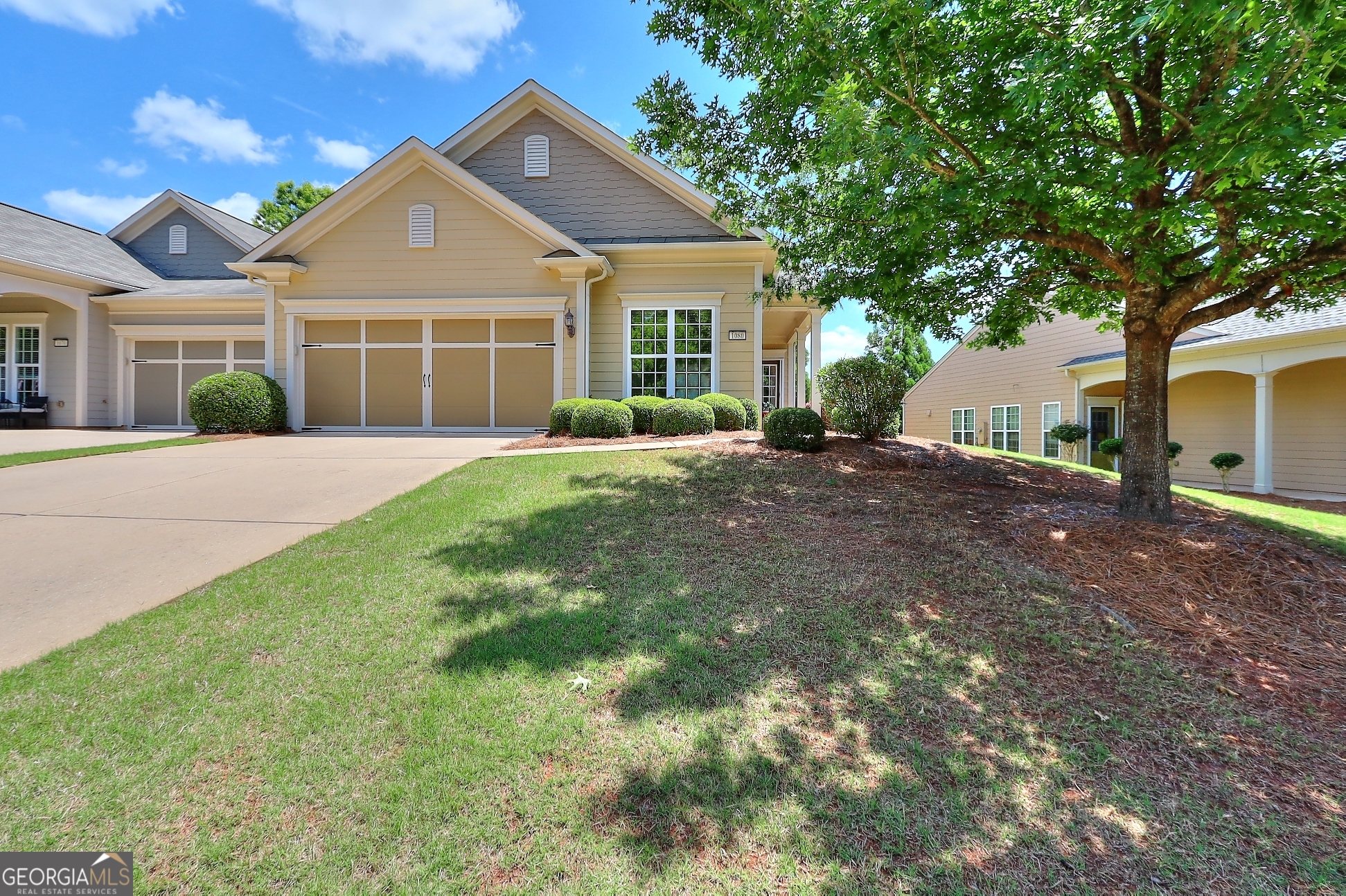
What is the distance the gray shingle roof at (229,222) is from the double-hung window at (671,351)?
42.3 ft

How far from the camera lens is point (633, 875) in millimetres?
1809

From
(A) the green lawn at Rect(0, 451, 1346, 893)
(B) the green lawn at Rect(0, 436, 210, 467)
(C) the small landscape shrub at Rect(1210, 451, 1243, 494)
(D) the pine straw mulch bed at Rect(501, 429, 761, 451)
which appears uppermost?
(D) the pine straw mulch bed at Rect(501, 429, 761, 451)

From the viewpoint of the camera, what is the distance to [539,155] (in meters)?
12.7

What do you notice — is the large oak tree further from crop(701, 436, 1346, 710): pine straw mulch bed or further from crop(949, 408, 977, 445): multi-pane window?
crop(949, 408, 977, 445): multi-pane window

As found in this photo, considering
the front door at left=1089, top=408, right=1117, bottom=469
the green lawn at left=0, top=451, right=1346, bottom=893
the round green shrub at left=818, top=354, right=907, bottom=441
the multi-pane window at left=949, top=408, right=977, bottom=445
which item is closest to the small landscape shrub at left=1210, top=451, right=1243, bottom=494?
the front door at left=1089, top=408, right=1117, bottom=469

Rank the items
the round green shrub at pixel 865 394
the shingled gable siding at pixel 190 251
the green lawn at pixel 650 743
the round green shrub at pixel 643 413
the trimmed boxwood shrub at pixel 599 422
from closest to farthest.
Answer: the green lawn at pixel 650 743 < the round green shrub at pixel 865 394 < the trimmed boxwood shrub at pixel 599 422 < the round green shrub at pixel 643 413 < the shingled gable siding at pixel 190 251

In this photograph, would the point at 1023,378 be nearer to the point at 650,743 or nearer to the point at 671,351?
the point at 671,351

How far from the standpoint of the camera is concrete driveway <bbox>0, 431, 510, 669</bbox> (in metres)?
3.55

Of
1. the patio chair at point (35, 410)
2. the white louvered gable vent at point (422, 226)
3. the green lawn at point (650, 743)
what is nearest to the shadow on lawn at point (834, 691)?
the green lawn at point (650, 743)

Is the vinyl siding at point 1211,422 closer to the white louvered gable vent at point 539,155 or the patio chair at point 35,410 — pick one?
the white louvered gable vent at point 539,155

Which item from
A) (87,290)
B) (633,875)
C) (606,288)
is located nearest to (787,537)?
(633,875)

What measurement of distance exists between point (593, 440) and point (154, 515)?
5.60m

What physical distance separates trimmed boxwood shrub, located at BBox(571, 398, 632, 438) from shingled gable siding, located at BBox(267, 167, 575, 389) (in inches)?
84.6

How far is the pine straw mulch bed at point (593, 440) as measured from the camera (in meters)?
8.88
